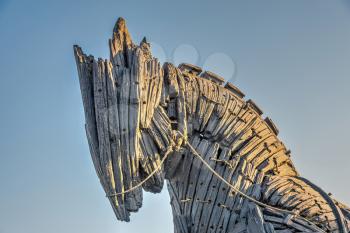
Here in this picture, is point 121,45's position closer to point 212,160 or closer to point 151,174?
point 151,174

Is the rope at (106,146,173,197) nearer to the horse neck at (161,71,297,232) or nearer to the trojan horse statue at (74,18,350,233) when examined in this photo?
the trojan horse statue at (74,18,350,233)

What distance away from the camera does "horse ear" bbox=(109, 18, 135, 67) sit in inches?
226

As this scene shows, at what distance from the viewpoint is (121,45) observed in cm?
588

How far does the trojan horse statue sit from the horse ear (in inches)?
0.5

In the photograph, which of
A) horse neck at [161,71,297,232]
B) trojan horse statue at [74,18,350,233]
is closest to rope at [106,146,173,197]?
trojan horse statue at [74,18,350,233]

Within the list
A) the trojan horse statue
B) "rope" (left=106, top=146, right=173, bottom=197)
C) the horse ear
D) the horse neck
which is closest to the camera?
"rope" (left=106, top=146, right=173, bottom=197)

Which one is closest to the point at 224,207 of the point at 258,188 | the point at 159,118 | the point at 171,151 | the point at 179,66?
the point at 258,188

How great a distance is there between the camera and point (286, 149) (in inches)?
275

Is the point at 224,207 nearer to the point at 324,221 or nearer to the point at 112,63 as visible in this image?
the point at 324,221

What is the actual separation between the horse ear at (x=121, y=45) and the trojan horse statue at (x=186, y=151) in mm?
12

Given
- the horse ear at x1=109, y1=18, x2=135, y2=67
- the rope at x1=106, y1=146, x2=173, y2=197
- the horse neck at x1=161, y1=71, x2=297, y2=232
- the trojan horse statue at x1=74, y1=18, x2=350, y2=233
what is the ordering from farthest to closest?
the horse neck at x1=161, y1=71, x2=297, y2=232 → the horse ear at x1=109, y1=18, x2=135, y2=67 → the trojan horse statue at x1=74, y1=18, x2=350, y2=233 → the rope at x1=106, y1=146, x2=173, y2=197

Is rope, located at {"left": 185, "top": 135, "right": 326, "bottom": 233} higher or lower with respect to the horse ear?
lower

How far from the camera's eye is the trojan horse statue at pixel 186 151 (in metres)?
5.41

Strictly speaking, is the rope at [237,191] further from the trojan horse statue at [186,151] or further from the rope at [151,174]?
the rope at [151,174]
